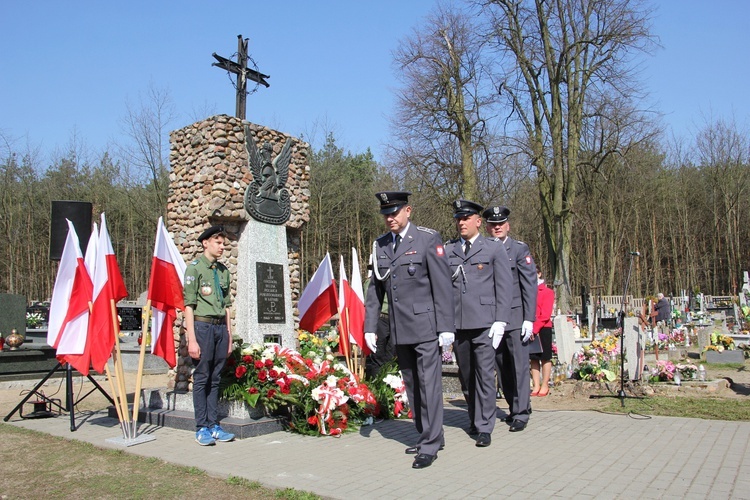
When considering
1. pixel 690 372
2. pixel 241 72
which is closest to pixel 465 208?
pixel 690 372

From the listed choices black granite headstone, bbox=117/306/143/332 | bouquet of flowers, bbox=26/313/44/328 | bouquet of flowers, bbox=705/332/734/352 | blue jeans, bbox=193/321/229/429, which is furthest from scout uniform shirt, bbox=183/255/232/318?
bouquet of flowers, bbox=26/313/44/328

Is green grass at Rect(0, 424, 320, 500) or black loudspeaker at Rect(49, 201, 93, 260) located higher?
black loudspeaker at Rect(49, 201, 93, 260)

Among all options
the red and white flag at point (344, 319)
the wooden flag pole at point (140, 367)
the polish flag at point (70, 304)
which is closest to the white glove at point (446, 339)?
the wooden flag pole at point (140, 367)

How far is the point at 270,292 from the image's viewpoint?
9375mm

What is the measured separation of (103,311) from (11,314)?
9746 millimetres

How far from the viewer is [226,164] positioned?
9203 millimetres

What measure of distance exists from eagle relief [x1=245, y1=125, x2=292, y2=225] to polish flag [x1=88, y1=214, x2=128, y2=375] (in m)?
3.13

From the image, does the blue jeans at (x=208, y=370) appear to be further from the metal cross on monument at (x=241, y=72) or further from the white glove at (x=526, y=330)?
the metal cross on monument at (x=241, y=72)

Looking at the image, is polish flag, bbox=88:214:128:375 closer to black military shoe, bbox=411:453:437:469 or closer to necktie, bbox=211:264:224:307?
necktie, bbox=211:264:224:307

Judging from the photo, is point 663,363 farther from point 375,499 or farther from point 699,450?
point 375,499

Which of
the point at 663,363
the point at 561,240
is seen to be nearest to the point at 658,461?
the point at 663,363

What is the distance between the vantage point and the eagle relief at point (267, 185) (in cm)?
943

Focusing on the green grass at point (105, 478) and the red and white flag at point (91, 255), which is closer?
the green grass at point (105, 478)

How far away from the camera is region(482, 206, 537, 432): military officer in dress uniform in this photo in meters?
6.33
